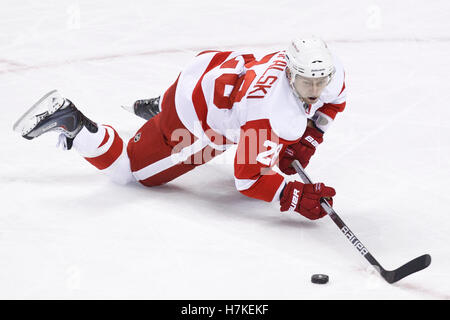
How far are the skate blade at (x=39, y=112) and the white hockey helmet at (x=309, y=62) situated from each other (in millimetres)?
1019

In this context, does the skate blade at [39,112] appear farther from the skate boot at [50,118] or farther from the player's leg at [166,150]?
the player's leg at [166,150]

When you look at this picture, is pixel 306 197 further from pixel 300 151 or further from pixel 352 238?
pixel 300 151

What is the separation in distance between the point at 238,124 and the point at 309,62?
0.39m

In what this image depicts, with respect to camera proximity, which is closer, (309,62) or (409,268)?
(409,268)

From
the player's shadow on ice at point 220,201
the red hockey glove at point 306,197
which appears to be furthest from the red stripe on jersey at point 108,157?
the red hockey glove at point 306,197

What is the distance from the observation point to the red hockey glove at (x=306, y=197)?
2.79m

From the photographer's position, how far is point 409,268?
2.39 m

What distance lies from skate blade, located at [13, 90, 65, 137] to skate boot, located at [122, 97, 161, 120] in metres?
0.63

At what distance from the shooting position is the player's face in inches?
104

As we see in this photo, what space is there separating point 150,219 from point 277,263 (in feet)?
1.88

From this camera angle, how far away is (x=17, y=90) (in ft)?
14.5

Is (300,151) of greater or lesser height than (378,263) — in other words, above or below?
above

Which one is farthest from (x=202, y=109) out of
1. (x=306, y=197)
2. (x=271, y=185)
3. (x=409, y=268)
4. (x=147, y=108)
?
(x=409, y=268)
